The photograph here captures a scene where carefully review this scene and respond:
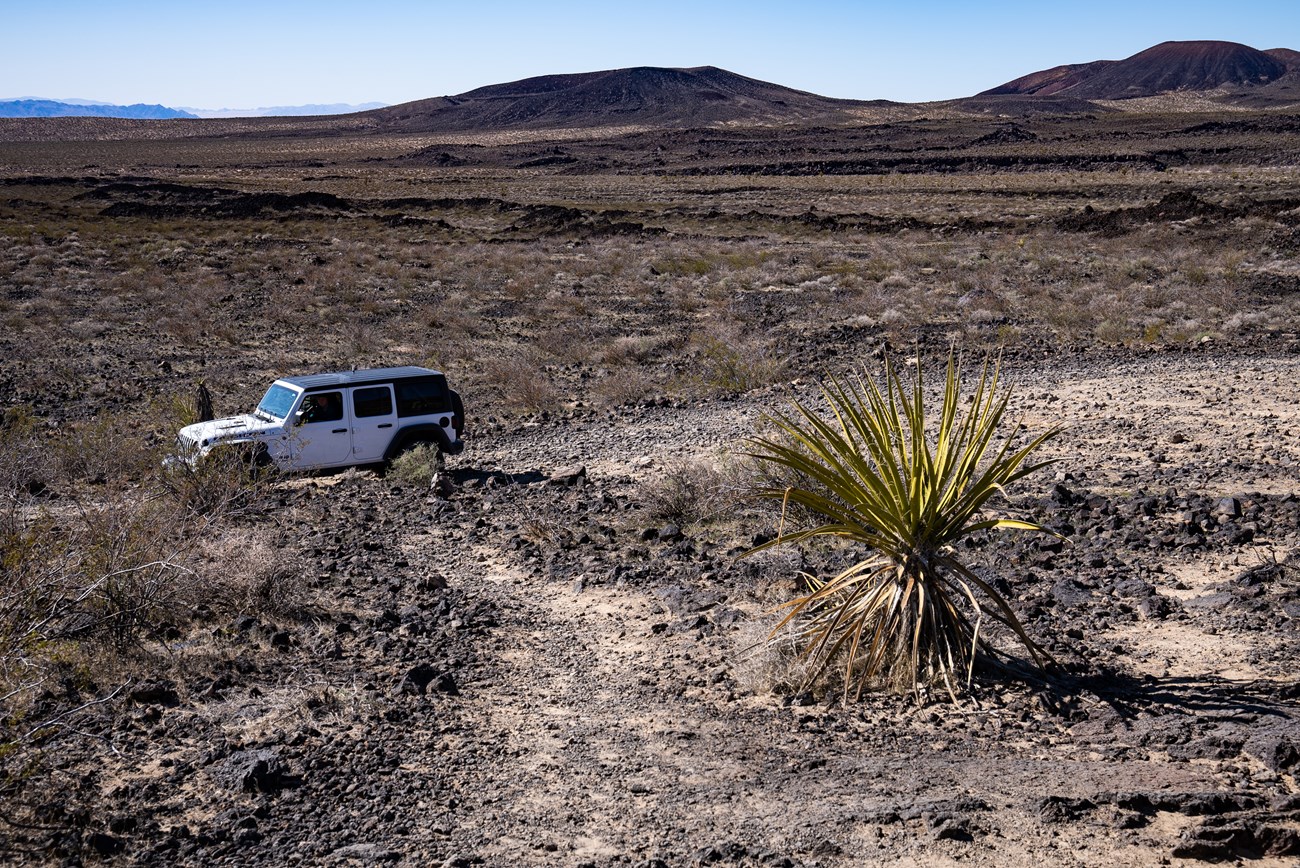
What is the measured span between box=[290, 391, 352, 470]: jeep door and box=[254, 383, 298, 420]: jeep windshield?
0.17 meters

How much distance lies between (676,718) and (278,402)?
734cm

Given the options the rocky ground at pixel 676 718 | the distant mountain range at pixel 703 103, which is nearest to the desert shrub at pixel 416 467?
the rocky ground at pixel 676 718

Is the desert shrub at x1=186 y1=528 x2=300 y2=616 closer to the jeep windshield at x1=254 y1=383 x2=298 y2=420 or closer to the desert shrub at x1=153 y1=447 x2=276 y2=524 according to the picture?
the desert shrub at x1=153 y1=447 x2=276 y2=524

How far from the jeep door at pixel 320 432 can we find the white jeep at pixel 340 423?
0.01 meters

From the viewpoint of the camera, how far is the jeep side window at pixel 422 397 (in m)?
12.1

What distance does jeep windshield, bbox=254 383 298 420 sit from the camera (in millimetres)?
11484

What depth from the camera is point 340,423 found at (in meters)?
11.8

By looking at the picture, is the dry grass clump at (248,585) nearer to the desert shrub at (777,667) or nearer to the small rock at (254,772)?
the small rock at (254,772)

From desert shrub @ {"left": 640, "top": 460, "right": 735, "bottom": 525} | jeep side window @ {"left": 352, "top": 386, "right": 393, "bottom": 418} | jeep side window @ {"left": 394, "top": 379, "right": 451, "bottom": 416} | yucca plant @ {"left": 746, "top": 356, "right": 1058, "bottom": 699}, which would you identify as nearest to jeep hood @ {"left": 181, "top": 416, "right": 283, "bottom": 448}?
jeep side window @ {"left": 352, "top": 386, "right": 393, "bottom": 418}

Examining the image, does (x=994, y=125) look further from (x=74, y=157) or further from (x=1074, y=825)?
(x=1074, y=825)

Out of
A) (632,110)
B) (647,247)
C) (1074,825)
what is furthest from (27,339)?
(632,110)

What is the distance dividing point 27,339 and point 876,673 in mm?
20453

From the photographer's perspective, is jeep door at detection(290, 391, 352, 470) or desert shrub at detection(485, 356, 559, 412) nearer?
jeep door at detection(290, 391, 352, 470)

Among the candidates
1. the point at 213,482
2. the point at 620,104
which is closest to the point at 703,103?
the point at 620,104
